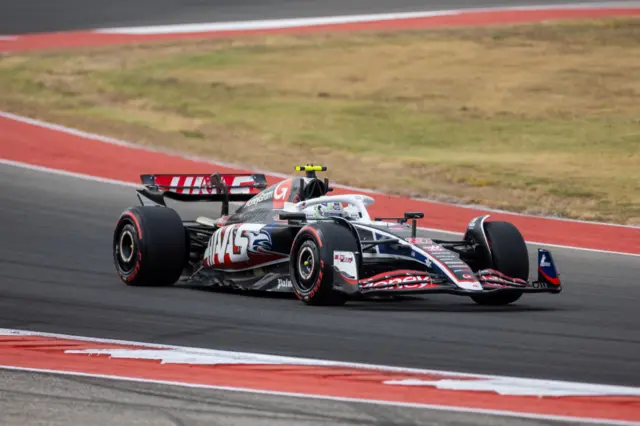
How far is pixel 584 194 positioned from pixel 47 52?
17680 mm

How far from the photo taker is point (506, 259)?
42.0 feet

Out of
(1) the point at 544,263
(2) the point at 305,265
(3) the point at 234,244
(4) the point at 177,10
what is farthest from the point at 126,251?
(4) the point at 177,10

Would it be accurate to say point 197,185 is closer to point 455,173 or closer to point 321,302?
point 321,302

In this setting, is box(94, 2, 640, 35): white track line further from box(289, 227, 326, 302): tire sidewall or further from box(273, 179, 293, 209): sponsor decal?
box(289, 227, 326, 302): tire sidewall

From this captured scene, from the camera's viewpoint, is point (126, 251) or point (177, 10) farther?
point (177, 10)

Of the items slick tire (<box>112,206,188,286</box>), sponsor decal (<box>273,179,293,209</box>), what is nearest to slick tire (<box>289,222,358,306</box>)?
sponsor decal (<box>273,179,293,209</box>)

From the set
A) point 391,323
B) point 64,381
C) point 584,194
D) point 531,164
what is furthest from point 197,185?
point 531,164

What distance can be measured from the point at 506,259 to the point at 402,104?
62.8 feet

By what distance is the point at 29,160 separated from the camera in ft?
74.3

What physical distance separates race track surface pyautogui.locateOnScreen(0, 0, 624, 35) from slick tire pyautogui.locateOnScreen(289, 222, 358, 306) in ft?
89.4

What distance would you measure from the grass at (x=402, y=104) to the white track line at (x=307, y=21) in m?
1.21

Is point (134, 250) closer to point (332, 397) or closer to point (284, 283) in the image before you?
point (284, 283)

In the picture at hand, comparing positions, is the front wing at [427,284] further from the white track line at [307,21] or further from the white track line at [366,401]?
the white track line at [307,21]

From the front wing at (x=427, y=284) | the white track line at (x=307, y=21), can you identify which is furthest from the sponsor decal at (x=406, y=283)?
the white track line at (x=307, y=21)
